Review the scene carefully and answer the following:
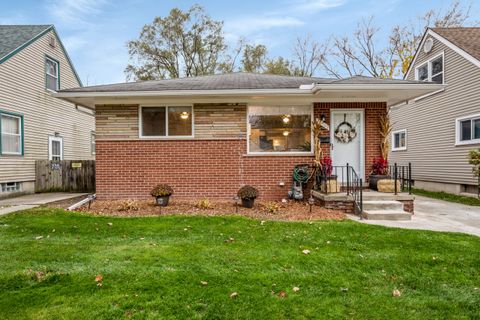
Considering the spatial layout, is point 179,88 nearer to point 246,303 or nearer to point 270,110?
point 270,110

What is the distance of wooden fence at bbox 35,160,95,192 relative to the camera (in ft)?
39.0

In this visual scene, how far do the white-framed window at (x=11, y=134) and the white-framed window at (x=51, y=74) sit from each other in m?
2.33

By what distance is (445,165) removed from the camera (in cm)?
1224

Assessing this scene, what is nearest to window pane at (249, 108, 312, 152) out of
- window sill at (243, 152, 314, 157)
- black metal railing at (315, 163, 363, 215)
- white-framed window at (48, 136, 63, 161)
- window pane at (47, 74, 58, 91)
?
window sill at (243, 152, 314, 157)

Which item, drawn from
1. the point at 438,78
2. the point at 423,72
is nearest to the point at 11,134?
the point at 438,78

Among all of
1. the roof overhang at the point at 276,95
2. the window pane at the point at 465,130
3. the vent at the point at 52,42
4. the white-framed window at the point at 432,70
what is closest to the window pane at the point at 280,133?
the roof overhang at the point at 276,95

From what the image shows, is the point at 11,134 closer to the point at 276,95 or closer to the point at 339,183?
the point at 276,95

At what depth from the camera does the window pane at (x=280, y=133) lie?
8906 millimetres

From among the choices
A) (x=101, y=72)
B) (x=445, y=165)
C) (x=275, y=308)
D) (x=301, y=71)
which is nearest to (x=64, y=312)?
(x=275, y=308)

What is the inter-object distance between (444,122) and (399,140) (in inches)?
154

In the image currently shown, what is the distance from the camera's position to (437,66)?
1297cm

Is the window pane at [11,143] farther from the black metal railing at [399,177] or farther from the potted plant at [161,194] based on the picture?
the black metal railing at [399,177]

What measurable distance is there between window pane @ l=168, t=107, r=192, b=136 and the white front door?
13.0 feet

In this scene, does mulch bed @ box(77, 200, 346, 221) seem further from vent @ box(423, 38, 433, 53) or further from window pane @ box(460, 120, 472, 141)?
vent @ box(423, 38, 433, 53)
